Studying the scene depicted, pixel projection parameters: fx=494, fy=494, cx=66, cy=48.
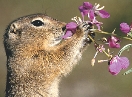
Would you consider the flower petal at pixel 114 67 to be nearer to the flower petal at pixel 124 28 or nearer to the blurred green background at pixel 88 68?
the flower petal at pixel 124 28

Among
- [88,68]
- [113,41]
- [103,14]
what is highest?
[103,14]

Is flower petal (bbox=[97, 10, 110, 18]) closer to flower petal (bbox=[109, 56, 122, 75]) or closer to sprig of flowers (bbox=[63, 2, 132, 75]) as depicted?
sprig of flowers (bbox=[63, 2, 132, 75])

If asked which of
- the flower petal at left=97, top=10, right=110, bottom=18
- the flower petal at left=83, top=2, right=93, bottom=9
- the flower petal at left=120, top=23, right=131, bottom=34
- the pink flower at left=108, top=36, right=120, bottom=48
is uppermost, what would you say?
the flower petal at left=83, top=2, right=93, bottom=9

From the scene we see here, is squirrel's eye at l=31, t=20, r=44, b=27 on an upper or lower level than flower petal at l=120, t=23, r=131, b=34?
lower

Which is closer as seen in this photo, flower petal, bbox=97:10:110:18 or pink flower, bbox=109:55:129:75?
pink flower, bbox=109:55:129:75

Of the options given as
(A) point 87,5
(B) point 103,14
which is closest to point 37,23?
(A) point 87,5

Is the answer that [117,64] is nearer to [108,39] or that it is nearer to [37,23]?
[108,39]

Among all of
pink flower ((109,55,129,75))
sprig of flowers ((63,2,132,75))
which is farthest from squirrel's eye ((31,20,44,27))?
pink flower ((109,55,129,75))
